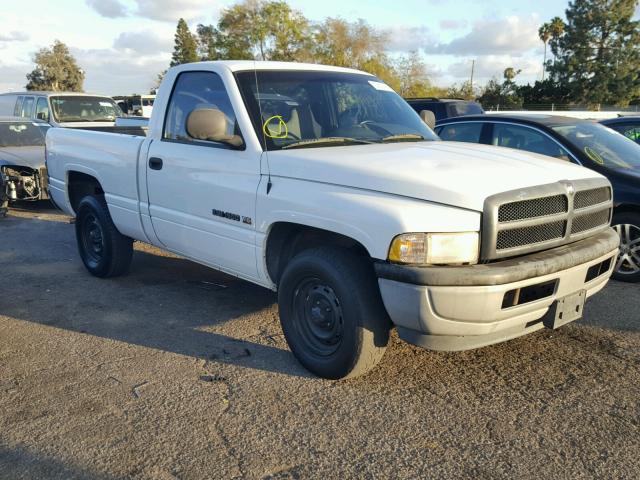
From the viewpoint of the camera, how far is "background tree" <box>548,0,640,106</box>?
2189 inches

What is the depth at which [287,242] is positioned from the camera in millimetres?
3943

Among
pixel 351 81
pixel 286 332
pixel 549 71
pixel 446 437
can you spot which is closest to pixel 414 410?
pixel 446 437

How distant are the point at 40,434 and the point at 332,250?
1904mm

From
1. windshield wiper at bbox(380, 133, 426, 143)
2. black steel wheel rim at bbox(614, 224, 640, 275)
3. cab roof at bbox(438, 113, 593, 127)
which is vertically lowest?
black steel wheel rim at bbox(614, 224, 640, 275)

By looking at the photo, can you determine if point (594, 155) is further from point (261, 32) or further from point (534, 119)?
point (261, 32)

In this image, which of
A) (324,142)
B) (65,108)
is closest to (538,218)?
(324,142)

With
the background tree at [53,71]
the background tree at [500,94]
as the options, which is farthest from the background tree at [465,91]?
the background tree at [53,71]

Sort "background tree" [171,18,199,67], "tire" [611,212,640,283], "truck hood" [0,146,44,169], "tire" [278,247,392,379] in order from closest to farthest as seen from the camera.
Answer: "tire" [278,247,392,379], "tire" [611,212,640,283], "truck hood" [0,146,44,169], "background tree" [171,18,199,67]

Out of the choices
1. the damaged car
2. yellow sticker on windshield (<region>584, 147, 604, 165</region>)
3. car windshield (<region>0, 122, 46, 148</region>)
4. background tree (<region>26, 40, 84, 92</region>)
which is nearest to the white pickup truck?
yellow sticker on windshield (<region>584, 147, 604, 165</region>)

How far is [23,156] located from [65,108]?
3.87 m

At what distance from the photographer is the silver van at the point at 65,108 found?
13.1 metres

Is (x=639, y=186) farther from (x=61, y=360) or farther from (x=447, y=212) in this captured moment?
(x=61, y=360)

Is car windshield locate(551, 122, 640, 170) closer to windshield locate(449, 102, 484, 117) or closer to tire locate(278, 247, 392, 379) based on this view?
tire locate(278, 247, 392, 379)

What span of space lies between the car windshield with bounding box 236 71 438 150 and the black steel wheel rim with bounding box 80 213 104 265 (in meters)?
2.65
